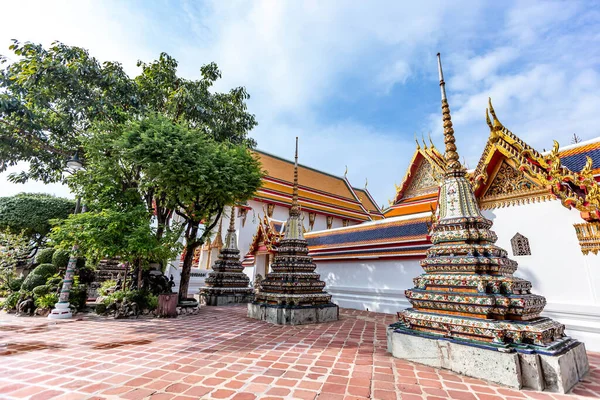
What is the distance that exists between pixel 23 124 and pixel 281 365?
11.5 meters

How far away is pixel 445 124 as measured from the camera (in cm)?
467

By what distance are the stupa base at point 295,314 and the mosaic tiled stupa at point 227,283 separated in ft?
Answer: 13.7

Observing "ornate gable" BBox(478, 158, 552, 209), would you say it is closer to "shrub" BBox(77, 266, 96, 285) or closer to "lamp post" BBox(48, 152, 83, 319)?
"lamp post" BBox(48, 152, 83, 319)

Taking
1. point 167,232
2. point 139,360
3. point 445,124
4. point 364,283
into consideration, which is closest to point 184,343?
point 139,360

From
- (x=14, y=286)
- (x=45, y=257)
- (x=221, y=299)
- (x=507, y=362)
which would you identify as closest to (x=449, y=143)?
(x=507, y=362)

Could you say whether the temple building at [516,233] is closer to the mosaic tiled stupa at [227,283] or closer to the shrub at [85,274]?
the mosaic tiled stupa at [227,283]

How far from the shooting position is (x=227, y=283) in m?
11.6

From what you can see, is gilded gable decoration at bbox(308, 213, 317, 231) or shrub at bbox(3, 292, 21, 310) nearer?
shrub at bbox(3, 292, 21, 310)

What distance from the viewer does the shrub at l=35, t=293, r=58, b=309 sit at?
26.1 ft

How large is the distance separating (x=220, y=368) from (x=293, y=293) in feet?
12.3

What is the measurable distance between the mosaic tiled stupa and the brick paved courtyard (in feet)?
18.2

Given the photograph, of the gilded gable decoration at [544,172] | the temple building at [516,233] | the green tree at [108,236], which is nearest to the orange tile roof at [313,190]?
the temple building at [516,233]

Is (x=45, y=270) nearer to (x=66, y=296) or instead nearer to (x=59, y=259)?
(x=59, y=259)

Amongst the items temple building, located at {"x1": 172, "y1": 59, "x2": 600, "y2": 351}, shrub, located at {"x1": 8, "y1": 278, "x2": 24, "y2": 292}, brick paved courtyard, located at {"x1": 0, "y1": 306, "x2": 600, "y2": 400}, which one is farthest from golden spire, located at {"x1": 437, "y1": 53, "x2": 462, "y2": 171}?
shrub, located at {"x1": 8, "y1": 278, "x2": 24, "y2": 292}
